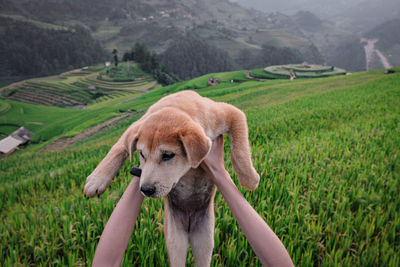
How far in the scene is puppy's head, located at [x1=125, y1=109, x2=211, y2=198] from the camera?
1083 mm

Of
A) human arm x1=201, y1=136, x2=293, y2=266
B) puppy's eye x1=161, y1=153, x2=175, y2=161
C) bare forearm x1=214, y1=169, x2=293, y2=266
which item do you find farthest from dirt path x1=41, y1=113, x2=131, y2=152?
bare forearm x1=214, y1=169, x2=293, y2=266

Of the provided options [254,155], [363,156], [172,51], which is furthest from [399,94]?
[172,51]

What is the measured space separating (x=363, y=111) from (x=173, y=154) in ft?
27.7

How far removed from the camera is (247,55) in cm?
12600

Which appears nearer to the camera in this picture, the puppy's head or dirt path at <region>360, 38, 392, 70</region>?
the puppy's head

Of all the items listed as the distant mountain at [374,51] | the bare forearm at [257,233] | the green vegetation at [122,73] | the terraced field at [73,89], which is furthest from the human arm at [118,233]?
the distant mountain at [374,51]

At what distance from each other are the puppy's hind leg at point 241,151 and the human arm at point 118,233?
64 cm

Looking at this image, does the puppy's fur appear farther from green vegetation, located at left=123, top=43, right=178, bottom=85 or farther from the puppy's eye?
green vegetation, located at left=123, top=43, right=178, bottom=85

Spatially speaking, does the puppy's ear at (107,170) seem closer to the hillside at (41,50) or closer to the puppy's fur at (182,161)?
the puppy's fur at (182,161)

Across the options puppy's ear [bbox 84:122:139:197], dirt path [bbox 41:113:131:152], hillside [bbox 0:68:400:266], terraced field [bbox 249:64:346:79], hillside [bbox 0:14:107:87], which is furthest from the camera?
hillside [bbox 0:14:107:87]

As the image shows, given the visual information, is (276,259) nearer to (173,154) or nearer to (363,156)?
(173,154)

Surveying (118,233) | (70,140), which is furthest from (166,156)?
(70,140)

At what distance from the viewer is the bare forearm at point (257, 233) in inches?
38.0

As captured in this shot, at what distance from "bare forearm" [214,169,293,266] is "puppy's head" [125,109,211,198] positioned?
0.73ft
